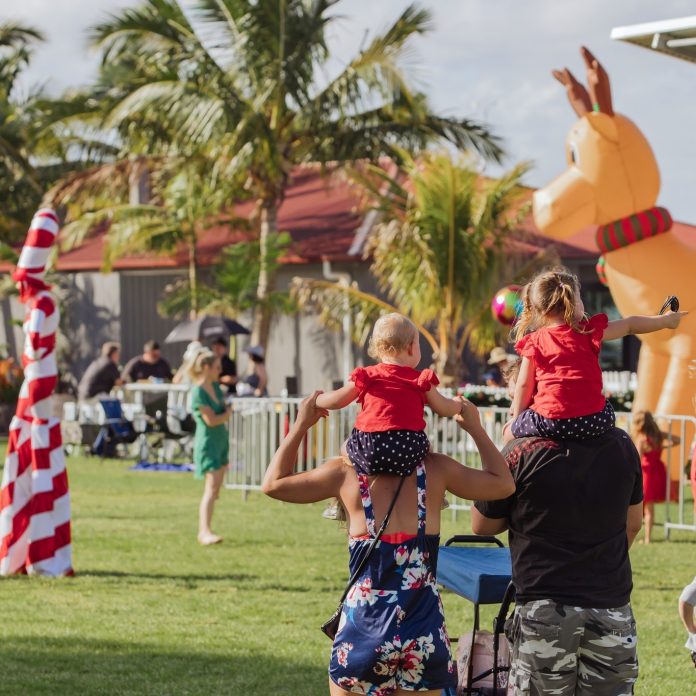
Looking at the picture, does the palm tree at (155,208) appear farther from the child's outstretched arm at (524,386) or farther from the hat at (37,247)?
the child's outstretched arm at (524,386)

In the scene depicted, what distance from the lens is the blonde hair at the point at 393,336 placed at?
14.1 ft

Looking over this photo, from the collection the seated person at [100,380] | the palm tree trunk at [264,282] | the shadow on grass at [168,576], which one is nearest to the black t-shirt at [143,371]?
the seated person at [100,380]

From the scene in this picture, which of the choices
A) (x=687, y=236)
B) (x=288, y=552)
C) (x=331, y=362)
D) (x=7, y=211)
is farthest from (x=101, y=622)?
(x=7, y=211)

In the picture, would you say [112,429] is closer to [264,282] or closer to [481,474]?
[264,282]

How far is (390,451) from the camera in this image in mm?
4281

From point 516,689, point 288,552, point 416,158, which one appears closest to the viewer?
point 516,689

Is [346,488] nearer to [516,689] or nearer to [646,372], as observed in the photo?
[516,689]

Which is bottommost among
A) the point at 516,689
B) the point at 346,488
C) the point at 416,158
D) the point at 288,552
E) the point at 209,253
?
the point at 288,552

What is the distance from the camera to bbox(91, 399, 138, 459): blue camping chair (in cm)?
2044

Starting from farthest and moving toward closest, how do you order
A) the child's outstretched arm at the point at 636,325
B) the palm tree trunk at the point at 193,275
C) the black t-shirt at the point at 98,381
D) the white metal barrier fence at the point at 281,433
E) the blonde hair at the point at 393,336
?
the palm tree trunk at the point at 193,275, the black t-shirt at the point at 98,381, the white metal barrier fence at the point at 281,433, the child's outstretched arm at the point at 636,325, the blonde hair at the point at 393,336

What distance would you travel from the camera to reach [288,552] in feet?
37.6

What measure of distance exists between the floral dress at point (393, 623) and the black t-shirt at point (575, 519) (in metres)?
0.31

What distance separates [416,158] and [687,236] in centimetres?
783

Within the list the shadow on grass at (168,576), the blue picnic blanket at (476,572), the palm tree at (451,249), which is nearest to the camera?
the blue picnic blanket at (476,572)
